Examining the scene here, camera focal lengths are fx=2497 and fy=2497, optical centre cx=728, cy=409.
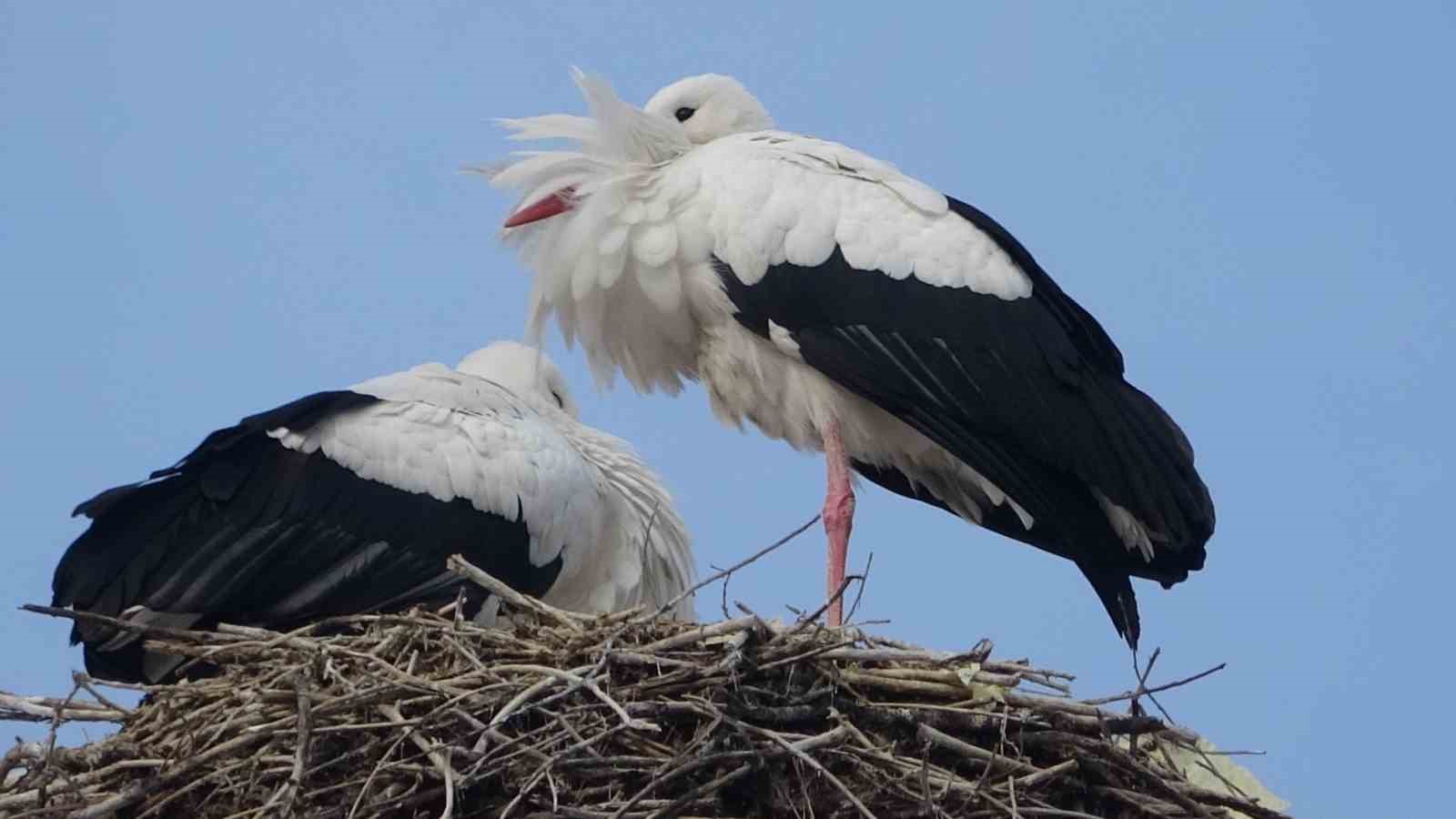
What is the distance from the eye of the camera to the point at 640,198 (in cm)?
605

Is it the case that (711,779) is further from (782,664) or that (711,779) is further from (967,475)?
(967,475)

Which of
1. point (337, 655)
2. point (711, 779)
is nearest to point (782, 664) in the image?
point (711, 779)

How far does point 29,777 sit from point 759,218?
82.8 inches

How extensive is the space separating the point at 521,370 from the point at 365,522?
3.41 ft

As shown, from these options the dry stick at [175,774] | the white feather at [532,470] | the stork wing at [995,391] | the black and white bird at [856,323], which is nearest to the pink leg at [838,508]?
the black and white bird at [856,323]

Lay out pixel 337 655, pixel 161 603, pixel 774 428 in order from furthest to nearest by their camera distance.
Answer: pixel 774 428 < pixel 161 603 < pixel 337 655

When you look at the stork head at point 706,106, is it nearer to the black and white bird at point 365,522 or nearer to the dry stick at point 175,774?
the black and white bird at point 365,522

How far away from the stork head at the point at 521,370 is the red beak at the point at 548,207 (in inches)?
29.4

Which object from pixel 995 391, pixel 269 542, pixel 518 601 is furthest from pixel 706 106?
pixel 518 601

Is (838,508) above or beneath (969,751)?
above

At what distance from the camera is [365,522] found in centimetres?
615

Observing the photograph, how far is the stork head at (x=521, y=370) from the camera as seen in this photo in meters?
7.01

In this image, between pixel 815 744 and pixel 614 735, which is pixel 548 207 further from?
pixel 815 744

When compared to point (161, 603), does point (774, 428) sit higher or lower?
higher
